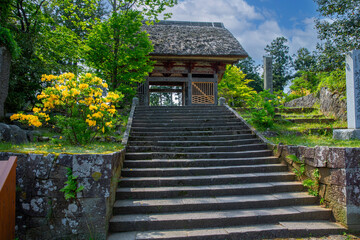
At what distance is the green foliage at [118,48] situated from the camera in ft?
29.1

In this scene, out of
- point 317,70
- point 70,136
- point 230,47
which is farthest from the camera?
point 230,47

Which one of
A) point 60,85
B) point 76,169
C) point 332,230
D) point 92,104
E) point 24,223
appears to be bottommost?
point 332,230

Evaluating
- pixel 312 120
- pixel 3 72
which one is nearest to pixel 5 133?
pixel 3 72

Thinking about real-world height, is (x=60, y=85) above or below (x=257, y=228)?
above

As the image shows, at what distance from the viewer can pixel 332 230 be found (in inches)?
128

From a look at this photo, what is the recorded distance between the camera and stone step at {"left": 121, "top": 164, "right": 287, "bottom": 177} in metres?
4.54

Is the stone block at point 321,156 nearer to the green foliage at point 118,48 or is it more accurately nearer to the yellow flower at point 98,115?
the yellow flower at point 98,115

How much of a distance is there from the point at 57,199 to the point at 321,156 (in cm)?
425

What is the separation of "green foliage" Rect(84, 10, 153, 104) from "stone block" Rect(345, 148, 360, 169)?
800cm

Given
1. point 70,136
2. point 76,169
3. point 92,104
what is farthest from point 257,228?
point 70,136

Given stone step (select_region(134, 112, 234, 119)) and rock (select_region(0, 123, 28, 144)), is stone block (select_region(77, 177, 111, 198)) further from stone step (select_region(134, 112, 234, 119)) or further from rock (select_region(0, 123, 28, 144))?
stone step (select_region(134, 112, 234, 119))

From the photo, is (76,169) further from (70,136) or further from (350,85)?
(350,85)

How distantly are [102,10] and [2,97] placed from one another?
1653cm

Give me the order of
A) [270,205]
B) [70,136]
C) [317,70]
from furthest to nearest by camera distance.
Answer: [317,70], [70,136], [270,205]
